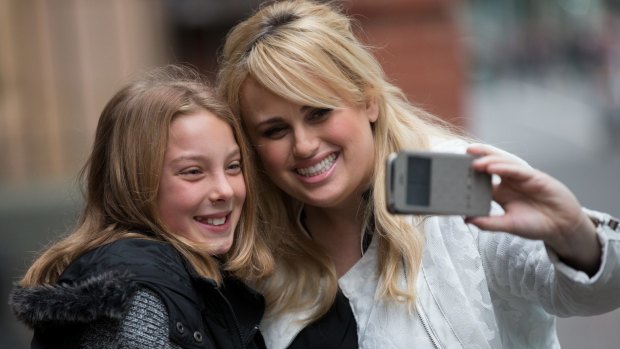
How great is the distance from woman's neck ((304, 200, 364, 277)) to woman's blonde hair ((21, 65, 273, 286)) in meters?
0.32

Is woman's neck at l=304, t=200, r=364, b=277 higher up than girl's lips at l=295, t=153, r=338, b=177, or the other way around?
girl's lips at l=295, t=153, r=338, b=177

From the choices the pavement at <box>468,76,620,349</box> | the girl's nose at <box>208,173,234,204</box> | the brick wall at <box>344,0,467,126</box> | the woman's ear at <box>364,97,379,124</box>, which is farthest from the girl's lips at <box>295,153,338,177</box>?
the pavement at <box>468,76,620,349</box>

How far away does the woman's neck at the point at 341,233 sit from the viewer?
11.9 feet

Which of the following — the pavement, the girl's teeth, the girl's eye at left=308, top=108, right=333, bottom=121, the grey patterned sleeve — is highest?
the girl's eye at left=308, top=108, right=333, bottom=121

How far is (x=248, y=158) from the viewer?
3.30 meters

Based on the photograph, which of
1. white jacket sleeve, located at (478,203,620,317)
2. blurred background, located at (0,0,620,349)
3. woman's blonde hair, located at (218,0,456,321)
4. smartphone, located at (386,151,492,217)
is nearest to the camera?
smartphone, located at (386,151,492,217)

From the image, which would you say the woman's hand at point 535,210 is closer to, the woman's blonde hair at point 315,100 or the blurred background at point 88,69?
the woman's blonde hair at point 315,100

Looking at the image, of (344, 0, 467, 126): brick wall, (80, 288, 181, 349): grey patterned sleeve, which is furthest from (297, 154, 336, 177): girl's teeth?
(344, 0, 467, 126): brick wall

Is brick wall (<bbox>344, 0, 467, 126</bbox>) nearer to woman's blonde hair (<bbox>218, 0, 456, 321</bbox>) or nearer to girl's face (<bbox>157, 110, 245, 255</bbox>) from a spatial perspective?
woman's blonde hair (<bbox>218, 0, 456, 321</bbox>)

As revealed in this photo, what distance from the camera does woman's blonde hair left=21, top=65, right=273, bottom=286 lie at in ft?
9.94

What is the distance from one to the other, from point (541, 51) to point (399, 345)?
2569 centimetres

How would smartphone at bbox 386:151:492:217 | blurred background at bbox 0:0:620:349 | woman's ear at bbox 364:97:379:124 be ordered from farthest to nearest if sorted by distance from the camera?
blurred background at bbox 0:0:620:349 < woman's ear at bbox 364:97:379:124 < smartphone at bbox 386:151:492:217

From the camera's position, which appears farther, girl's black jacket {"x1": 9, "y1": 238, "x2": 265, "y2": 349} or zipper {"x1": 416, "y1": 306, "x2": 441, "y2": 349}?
zipper {"x1": 416, "y1": 306, "x2": 441, "y2": 349}

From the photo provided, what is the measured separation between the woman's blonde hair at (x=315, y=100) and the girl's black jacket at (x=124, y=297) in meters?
0.53
